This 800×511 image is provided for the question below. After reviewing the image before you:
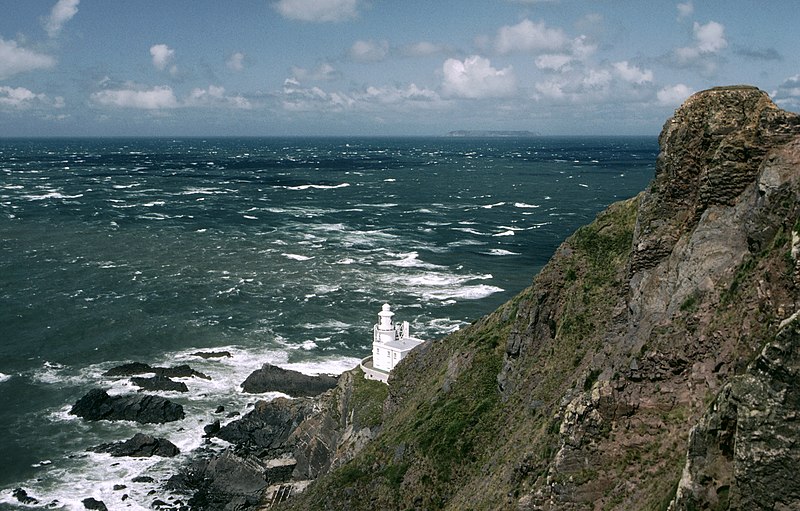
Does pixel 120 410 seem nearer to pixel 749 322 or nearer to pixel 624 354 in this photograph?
pixel 624 354

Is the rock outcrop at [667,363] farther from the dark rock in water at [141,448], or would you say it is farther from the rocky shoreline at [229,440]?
the dark rock in water at [141,448]

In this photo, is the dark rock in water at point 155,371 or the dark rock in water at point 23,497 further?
the dark rock in water at point 155,371

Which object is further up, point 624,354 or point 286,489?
point 624,354

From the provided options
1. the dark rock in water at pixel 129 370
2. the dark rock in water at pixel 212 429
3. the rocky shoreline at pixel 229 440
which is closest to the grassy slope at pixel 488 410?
the rocky shoreline at pixel 229 440

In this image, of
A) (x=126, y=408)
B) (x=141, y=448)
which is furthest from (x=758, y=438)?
(x=126, y=408)

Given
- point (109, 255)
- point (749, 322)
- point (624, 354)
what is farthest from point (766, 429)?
point (109, 255)

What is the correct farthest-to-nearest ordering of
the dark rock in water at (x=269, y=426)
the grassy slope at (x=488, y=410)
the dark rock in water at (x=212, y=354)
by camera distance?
1. the dark rock in water at (x=212, y=354)
2. the dark rock in water at (x=269, y=426)
3. the grassy slope at (x=488, y=410)

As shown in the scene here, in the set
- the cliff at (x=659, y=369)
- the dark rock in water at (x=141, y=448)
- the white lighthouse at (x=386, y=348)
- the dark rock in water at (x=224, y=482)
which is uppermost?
the cliff at (x=659, y=369)
